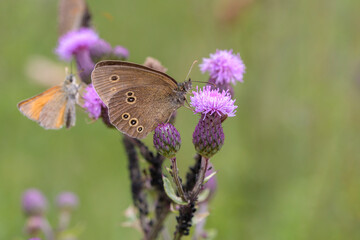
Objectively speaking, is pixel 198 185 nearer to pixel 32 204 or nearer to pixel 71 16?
pixel 32 204


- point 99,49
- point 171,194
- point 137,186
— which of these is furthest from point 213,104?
point 99,49

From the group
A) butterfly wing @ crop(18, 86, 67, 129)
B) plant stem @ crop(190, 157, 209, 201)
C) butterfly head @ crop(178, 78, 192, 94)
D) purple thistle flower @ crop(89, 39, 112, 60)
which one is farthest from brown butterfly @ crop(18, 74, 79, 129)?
plant stem @ crop(190, 157, 209, 201)

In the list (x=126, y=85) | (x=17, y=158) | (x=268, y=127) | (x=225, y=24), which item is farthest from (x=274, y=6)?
(x=17, y=158)

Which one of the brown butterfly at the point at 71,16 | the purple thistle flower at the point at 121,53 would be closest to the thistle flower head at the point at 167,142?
the purple thistle flower at the point at 121,53

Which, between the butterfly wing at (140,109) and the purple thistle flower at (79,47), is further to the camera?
the purple thistle flower at (79,47)

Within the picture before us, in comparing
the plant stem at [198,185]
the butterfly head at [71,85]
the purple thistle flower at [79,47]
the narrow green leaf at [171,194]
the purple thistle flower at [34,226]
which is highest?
the purple thistle flower at [79,47]

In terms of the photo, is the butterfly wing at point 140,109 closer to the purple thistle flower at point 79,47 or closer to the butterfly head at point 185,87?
the butterfly head at point 185,87

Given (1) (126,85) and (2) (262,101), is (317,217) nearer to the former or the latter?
(2) (262,101)
